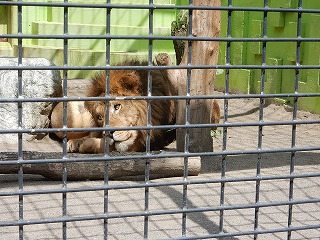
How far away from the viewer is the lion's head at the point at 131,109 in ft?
17.0

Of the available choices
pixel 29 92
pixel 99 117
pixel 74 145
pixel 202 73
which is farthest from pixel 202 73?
pixel 29 92

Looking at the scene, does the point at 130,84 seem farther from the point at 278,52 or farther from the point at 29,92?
Answer: the point at 278,52

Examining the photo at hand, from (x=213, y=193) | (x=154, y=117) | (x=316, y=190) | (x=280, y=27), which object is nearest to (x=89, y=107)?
(x=154, y=117)

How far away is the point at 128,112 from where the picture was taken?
17.2 ft

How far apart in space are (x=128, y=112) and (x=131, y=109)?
4cm

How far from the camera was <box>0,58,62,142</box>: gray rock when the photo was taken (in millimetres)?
5969

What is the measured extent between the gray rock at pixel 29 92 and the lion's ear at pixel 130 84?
3.61ft

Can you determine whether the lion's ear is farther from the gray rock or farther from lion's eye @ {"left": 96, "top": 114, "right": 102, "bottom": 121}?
the gray rock

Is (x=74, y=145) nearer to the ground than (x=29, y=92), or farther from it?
nearer to the ground

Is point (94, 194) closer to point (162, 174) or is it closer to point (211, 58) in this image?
point (162, 174)

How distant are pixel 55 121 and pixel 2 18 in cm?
398

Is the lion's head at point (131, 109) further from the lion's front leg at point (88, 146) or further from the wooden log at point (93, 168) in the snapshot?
the wooden log at point (93, 168)

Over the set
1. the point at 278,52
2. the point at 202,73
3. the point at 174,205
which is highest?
the point at 278,52

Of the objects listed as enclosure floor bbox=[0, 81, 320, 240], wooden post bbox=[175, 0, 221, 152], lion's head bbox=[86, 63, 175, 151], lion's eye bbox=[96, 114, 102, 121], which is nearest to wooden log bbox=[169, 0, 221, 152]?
wooden post bbox=[175, 0, 221, 152]
